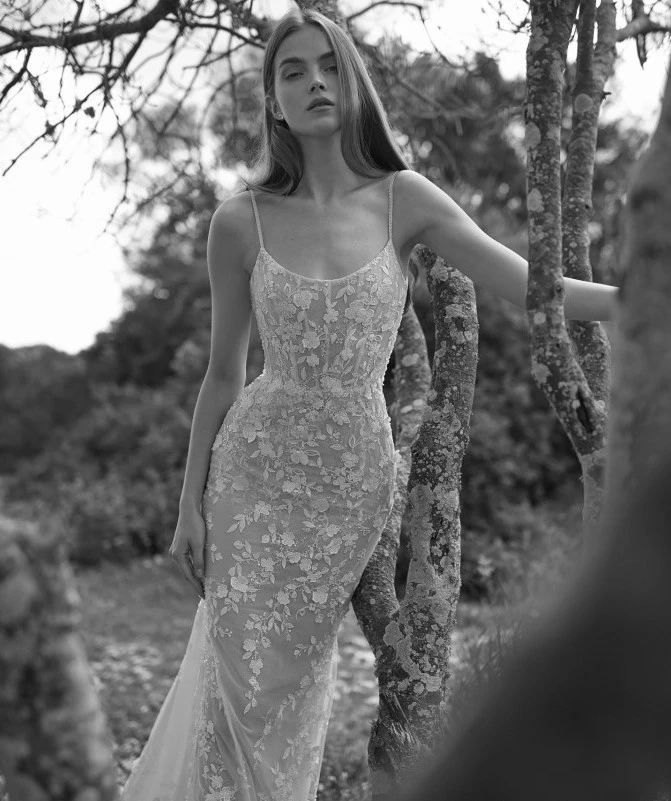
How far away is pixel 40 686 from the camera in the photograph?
89 cm

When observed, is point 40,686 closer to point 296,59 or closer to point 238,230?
point 238,230

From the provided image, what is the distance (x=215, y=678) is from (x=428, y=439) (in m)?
0.88

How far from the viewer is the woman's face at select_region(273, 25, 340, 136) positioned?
7.92 feet

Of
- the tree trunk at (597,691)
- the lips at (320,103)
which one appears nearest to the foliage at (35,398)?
the lips at (320,103)

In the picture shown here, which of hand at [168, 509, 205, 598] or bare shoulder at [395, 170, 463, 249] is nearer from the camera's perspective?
bare shoulder at [395, 170, 463, 249]

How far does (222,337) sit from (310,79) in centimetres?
72

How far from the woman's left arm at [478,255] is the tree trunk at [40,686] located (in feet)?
4.66

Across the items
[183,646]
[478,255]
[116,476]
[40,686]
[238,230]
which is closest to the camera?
[40,686]

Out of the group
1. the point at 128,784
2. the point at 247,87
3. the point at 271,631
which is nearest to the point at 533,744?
the point at 271,631

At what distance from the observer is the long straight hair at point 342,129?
242 cm

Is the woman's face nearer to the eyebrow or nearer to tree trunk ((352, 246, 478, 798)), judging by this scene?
the eyebrow

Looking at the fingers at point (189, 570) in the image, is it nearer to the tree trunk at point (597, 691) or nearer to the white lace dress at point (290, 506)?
the white lace dress at point (290, 506)

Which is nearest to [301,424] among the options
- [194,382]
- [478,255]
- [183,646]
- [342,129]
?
[478,255]

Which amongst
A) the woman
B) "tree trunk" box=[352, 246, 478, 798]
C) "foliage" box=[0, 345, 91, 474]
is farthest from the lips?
"foliage" box=[0, 345, 91, 474]
